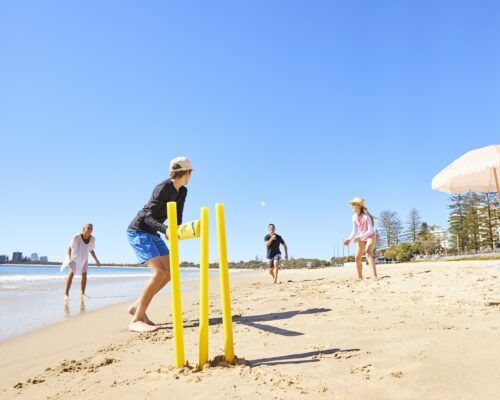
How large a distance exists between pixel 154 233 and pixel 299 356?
2.49 metres

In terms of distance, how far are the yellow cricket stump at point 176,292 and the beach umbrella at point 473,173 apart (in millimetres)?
8918

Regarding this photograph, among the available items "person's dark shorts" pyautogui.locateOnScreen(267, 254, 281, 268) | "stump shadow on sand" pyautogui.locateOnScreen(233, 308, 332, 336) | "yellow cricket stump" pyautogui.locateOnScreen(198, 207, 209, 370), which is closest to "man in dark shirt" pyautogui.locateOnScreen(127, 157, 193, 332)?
"stump shadow on sand" pyautogui.locateOnScreen(233, 308, 332, 336)

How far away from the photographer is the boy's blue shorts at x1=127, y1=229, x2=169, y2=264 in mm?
4316

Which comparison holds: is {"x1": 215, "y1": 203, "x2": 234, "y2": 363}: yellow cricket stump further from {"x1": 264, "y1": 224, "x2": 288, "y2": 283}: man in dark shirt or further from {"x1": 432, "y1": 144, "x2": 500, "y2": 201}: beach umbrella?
{"x1": 264, "y1": 224, "x2": 288, "y2": 283}: man in dark shirt

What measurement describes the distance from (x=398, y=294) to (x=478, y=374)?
3.23m

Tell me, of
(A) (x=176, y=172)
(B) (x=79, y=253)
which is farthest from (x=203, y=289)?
(B) (x=79, y=253)

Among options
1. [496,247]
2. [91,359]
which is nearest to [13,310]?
[91,359]

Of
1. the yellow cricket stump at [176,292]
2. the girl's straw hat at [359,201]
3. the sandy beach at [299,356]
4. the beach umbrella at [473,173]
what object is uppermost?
the beach umbrella at [473,173]

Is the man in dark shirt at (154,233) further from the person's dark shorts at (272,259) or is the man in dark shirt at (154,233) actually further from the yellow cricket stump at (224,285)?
the person's dark shorts at (272,259)

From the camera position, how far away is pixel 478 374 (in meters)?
2.10

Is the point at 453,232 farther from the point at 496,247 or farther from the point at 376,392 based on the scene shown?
the point at 376,392

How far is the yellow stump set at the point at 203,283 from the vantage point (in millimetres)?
2451

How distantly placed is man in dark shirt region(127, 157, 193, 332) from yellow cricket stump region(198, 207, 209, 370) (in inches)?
62.3

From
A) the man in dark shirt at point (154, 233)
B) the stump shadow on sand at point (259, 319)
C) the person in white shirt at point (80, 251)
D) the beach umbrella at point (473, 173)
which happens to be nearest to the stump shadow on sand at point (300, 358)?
the stump shadow on sand at point (259, 319)
